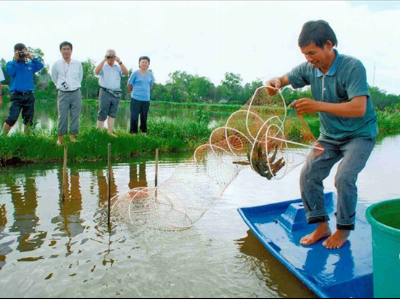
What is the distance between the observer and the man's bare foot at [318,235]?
3354 millimetres

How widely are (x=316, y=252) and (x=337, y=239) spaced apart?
0.71 feet

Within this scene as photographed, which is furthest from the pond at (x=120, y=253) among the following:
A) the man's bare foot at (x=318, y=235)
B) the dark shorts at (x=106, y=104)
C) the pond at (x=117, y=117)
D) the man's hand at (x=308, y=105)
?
the pond at (x=117, y=117)

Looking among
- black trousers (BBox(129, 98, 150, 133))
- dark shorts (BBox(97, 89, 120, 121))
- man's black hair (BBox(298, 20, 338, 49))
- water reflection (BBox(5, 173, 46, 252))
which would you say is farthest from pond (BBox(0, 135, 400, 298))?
black trousers (BBox(129, 98, 150, 133))

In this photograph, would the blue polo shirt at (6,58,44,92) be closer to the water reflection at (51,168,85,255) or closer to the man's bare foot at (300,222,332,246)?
the water reflection at (51,168,85,255)

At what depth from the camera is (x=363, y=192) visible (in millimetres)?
5867

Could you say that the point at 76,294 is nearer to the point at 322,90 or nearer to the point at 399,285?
the point at 399,285

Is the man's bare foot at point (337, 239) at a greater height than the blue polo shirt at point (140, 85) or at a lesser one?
lesser

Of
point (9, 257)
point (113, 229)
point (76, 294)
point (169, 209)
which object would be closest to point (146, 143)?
point (169, 209)

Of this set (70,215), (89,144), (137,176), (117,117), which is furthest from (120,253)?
(117,117)

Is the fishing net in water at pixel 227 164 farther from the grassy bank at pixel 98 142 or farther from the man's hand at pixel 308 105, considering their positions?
the grassy bank at pixel 98 142

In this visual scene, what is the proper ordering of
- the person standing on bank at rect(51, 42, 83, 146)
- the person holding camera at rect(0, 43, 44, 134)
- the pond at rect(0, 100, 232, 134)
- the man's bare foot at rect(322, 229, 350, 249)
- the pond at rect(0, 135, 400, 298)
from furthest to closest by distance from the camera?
the pond at rect(0, 100, 232, 134), the person holding camera at rect(0, 43, 44, 134), the person standing on bank at rect(51, 42, 83, 146), the man's bare foot at rect(322, 229, 350, 249), the pond at rect(0, 135, 400, 298)

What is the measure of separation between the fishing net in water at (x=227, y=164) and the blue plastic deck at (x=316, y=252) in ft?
1.52

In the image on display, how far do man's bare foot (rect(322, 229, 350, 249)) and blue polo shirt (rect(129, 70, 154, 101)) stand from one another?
5.93 metres

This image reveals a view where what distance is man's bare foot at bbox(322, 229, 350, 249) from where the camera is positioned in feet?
10.4
